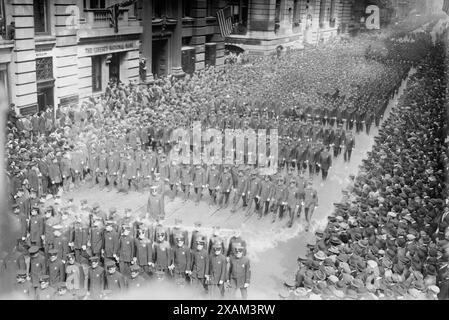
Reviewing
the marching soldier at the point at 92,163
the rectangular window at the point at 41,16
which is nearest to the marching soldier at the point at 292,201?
the marching soldier at the point at 92,163

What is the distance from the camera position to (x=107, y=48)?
89.6 feet

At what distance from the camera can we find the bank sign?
25406mm

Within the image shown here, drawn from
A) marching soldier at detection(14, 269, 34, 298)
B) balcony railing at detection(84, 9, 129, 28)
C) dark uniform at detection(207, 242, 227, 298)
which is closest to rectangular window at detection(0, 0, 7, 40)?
balcony railing at detection(84, 9, 129, 28)

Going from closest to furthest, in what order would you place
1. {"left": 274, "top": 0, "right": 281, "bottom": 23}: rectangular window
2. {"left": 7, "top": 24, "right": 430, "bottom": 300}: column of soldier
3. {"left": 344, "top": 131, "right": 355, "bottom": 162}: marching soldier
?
{"left": 7, "top": 24, "right": 430, "bottom": 300}: column of soldier
{"left": 344, "top": 131, "right": 355, "bottom": 162}: marching soldier
{"left": 274, "top": 0, "right": 281, "bottom": 23}: rectangular window

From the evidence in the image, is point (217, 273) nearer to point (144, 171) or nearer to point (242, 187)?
point (242, 187)

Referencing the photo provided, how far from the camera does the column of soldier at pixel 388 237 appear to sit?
10461 mm

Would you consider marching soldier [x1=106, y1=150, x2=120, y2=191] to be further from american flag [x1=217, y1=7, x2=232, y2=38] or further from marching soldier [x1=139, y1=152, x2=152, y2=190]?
american flag [x1=217, y1=7, x2=232, y2=38]

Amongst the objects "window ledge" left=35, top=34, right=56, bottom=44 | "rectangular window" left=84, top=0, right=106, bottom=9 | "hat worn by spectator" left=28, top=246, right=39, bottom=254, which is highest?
"rectangular window" left=84, top=0, right=106, bottom=9

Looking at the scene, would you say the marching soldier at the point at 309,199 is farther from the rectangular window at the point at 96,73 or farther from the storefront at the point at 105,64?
the rectangular window at the point at 96,73

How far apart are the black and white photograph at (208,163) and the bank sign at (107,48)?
99 mm

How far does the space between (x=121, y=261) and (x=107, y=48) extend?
1723 centimetres

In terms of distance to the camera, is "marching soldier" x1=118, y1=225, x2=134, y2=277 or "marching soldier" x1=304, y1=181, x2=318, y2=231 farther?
"marching soldier" x1=304, y1=181, x2=318, y2=231

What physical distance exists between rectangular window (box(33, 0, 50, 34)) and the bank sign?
7.37 feet
